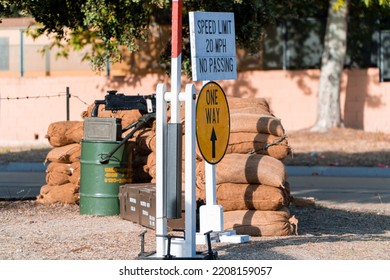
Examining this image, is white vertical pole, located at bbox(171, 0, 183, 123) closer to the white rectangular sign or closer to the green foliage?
the white rectangular sign

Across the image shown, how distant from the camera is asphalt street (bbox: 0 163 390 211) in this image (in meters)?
17.9

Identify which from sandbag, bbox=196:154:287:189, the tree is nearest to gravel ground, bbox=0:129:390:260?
sandbag, bbox=196:154:287:189

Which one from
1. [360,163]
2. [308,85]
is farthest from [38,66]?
[360,163]

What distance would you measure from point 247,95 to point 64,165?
14.9 meters

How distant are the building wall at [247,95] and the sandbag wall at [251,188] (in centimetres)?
1634

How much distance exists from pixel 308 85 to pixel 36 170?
29.9 ft

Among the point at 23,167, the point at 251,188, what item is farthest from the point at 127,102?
the point at 23,167

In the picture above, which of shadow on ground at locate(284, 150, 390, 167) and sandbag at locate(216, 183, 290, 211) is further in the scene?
shadow on ground at locate(284, 150, 390, 167)

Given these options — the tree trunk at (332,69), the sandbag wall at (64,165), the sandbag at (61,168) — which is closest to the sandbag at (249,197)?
the sandbag wall at (64,165)

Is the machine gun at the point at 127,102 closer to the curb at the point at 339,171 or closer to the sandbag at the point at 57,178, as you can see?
the sandbag at the point at 57,178

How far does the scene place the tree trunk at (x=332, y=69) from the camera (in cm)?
2844

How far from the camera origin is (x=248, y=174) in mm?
12484
